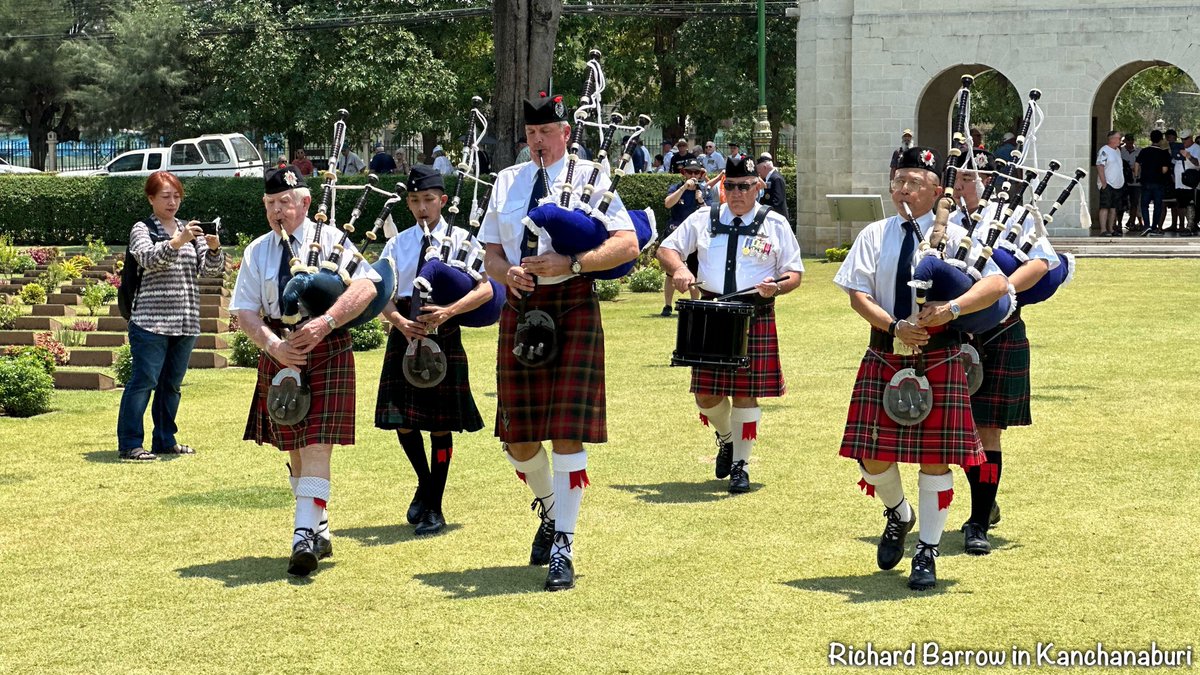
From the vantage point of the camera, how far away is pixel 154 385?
32.0ft

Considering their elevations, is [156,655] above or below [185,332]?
below

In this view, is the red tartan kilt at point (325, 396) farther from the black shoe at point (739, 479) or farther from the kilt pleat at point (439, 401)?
the black shoe at point (739, 479)

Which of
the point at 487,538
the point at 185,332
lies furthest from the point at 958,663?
the point at 185,332

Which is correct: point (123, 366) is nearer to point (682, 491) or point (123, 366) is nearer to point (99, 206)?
point (682, 491)

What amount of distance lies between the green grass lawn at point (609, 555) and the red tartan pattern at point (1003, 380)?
0.56m

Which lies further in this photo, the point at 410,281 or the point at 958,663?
the point at 410,281

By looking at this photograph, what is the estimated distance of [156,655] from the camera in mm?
5555

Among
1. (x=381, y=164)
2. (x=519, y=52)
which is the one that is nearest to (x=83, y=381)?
(x=519, y=52)

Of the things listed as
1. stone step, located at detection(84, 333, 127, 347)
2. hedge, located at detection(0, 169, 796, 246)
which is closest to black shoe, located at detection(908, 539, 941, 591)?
stone step, located at detection(84, 333, 127, 347)

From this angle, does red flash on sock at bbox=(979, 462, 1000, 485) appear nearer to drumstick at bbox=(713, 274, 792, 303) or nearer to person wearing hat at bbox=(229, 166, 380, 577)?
drumstick at bbox=(713, 274, 792, 303)

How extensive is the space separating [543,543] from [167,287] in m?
3.80

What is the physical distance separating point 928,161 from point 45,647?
12.3ft

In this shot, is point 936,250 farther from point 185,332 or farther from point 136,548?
point 185,332

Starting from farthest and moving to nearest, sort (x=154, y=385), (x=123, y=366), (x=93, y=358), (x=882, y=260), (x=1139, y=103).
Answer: (x=1139, y=103) → (x=93, y=358) → (x=123, y=366) → (x=154, y=385) → (x=882, y=260)
